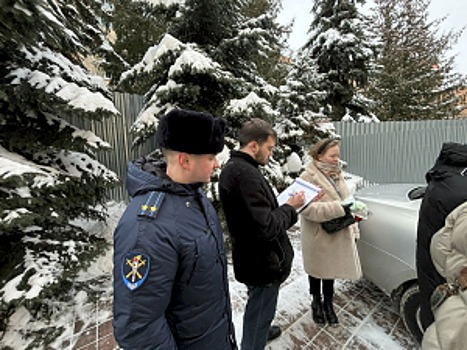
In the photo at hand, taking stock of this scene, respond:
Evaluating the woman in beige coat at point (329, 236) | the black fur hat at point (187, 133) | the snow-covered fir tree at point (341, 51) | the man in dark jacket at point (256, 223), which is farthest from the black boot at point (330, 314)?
the snow-covered fir tree at point (341, 51)

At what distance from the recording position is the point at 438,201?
1.43m

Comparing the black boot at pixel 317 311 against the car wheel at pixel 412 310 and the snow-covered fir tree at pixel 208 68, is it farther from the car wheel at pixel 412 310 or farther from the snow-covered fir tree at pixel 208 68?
the snow-covered fir tree at pixel 208 68

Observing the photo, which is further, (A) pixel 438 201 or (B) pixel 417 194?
(B) pixel 417 194

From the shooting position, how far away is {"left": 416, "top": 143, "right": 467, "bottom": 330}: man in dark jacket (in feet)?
4.58

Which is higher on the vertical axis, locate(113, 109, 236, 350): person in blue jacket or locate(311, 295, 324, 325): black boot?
locate(113, 109, 236, 350): person in blue jacket

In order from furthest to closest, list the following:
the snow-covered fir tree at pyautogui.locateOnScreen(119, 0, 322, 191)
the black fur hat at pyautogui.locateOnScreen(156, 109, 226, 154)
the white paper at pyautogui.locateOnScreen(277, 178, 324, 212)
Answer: the snow-covered fir tree at pyautogui.locateOnScreen(119, 0, 322, 191), the white paper at pyautogui.locateOnScreen(277, 178, 324, 212), the black fur hat at pyautogui.locateOnScreen(156, 109, 226, 154)

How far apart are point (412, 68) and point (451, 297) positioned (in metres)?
14.9

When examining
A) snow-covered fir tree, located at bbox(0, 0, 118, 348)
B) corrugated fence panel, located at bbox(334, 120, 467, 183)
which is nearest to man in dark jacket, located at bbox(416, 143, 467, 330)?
snow-covered fir tree, located at bbox(0, 0, 118, 348)

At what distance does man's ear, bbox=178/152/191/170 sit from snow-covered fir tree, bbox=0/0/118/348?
178 cm

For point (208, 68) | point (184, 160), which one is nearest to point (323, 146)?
point (184, 160)

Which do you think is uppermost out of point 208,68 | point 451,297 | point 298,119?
point 208,68

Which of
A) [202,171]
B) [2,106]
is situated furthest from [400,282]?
[2,106]

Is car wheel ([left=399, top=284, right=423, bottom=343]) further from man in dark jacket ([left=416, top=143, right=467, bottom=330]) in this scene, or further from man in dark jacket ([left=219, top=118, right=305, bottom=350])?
man in dark jacket ([left=219, top=118, right=305, bottom=350])

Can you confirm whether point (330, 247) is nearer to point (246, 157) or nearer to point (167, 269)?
point (246, 157)
